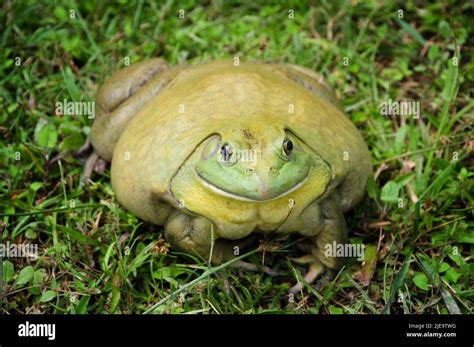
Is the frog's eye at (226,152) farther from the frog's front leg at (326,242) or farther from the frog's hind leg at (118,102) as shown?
the frog's hind leg at (118,102)

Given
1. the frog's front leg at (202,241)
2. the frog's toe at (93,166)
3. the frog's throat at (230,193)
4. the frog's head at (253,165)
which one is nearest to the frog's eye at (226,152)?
the frog's head at (253,165)

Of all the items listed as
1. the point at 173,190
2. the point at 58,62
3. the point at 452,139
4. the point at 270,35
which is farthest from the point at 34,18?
the point at 452,139

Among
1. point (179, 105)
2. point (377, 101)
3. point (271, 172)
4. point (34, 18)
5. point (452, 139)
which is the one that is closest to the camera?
point (271, 172)

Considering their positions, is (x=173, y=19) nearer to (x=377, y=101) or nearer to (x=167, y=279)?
(x=377, y=101)

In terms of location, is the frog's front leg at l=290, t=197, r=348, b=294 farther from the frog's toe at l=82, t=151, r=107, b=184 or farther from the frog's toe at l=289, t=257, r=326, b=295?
the frog's toe at l=82, t=151, r=107, b=184

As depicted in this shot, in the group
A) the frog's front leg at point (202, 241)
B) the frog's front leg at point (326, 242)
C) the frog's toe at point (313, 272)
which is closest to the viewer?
the frog's front leg at point (202, 241)

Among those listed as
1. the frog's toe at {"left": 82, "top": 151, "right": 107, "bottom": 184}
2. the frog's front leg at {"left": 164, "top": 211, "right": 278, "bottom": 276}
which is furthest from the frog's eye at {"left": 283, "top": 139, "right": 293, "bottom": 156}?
the frog's toe at {"left": 82, "top": 151, "right": 107, "bottom": 184}

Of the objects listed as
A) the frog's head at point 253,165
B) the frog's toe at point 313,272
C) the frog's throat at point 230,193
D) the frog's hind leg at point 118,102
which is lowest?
the frog's toe at point 313,272
